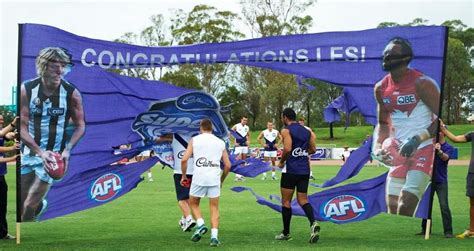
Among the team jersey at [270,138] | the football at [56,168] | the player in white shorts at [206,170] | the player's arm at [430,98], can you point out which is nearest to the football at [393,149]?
the player's arm at [430,98]

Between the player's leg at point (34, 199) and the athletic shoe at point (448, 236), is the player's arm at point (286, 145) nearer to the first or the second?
the athletic shoe at point (448, 236)

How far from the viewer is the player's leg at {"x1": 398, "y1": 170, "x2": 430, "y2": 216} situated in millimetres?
11516

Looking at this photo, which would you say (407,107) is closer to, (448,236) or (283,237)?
(448,236)

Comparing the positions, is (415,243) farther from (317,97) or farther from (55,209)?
(317,97)

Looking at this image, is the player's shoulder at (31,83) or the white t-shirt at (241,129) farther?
the white t-shirt at (241,129)

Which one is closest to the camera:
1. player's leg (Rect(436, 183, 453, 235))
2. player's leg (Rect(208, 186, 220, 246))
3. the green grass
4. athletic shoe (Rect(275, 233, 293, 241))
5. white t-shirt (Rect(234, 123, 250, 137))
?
player's leg (Rect(208, 186, 220, 246))

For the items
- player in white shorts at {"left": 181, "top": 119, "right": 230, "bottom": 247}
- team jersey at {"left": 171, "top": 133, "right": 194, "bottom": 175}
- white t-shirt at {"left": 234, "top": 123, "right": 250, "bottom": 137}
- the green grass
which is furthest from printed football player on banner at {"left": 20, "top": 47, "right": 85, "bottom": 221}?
the green grass

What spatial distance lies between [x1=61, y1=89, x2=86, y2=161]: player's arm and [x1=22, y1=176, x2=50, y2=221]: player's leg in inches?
21.2

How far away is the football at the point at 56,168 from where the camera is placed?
36.9 ft

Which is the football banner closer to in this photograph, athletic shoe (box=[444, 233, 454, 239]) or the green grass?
athletic shoe (box=[444, 233, 454, 239])

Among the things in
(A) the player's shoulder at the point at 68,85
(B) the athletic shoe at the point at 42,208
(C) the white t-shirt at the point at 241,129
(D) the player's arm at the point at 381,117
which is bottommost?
(B) the athletic shoe at the point at 42,208

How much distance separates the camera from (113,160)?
1184cm

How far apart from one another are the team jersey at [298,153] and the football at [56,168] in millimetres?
3446

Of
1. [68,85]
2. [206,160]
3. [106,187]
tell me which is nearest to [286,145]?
[206,160]
